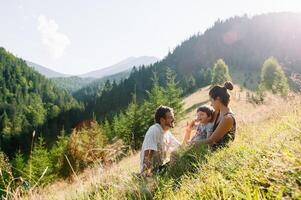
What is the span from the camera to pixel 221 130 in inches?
235

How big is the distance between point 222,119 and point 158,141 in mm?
1231

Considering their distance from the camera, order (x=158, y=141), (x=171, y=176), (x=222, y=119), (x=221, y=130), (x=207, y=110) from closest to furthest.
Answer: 1. (x=171, y=176)
2. (x=221, y=130)
3. (x=222, y=119)
4. (x=158, y=141)
5. (x=207, y=110)

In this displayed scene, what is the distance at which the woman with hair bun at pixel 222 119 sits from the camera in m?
5.84

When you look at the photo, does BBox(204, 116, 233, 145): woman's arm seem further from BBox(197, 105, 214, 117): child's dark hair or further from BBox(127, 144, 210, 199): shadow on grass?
BBox(197, 105, 214, 117): child's dark hair

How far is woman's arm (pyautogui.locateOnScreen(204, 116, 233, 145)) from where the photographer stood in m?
5.85

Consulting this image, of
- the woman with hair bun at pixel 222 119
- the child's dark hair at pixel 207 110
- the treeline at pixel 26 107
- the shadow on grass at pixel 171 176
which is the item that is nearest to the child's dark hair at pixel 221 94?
the woman with hair bun at pixel 222 119

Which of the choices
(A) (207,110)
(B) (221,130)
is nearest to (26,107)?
(A) (207,110)

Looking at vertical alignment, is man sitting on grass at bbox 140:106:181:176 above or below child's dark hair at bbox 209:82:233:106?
below

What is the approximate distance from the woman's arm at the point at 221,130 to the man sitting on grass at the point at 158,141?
2.88 feet

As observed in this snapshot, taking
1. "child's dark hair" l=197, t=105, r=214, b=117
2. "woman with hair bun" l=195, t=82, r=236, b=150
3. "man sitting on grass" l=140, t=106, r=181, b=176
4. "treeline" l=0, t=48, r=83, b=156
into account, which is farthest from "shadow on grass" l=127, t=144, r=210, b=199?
"treeline" l=0, t=48, r=83, b=156

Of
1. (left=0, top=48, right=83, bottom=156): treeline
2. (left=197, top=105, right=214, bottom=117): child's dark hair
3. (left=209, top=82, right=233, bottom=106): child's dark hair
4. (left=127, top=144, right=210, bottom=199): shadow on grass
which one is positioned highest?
(left=209, top=82, right=233, bottom=106): child's dark hair

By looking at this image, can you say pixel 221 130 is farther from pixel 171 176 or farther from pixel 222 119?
pixel 171 176

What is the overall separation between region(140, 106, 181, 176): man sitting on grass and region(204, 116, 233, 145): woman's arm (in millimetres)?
878

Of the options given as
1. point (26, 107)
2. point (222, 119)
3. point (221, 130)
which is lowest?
point (26, 107)
